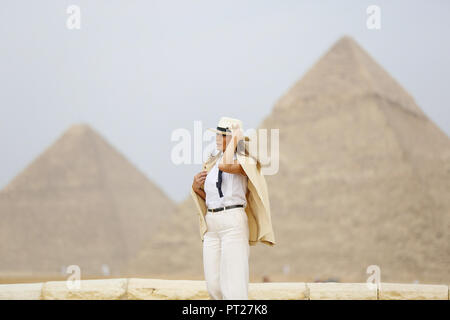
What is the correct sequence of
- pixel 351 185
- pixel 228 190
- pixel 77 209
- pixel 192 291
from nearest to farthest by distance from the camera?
pixel 228 190 → pixel 192 291 → pixel 351 185 → pixel 77 209

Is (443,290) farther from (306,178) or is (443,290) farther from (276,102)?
(276,102)

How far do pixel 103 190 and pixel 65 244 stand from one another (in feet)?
30.8

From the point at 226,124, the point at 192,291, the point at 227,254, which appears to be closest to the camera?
the point at 227,254

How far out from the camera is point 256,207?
5715 millimetres

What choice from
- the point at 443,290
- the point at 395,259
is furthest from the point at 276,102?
the point at 443,290

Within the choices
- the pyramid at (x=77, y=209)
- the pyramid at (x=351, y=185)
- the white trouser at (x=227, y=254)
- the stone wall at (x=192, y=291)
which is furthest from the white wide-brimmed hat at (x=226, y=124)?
the pyramid at (x=77, y=209)

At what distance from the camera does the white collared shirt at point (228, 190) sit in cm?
562

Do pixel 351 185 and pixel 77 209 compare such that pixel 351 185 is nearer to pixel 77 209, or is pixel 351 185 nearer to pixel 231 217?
pixel 77 209

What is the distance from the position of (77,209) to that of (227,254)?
234ft

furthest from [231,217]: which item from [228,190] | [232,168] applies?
[232,168]

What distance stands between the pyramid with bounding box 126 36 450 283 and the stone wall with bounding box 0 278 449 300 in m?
33.7

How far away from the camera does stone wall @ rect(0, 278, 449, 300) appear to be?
21.7ft

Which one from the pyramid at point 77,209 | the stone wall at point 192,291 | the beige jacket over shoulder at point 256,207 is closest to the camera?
the beige jacket over shoulder at point 256,207

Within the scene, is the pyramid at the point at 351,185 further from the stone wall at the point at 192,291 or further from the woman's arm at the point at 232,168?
the woman's arm at the point at 232,168
